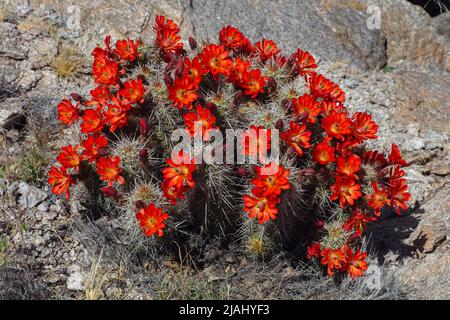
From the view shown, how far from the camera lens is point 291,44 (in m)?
5.04

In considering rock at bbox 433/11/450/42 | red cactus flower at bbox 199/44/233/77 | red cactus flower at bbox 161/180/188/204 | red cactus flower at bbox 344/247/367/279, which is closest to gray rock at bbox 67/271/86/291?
red cactus flower at bbox 161/180/188/204

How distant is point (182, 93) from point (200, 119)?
184 millimetres

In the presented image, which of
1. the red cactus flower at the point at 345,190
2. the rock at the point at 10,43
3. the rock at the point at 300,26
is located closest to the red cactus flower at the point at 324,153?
the red cactus flower at the point at 345,190

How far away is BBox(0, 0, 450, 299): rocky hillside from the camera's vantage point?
133 inches

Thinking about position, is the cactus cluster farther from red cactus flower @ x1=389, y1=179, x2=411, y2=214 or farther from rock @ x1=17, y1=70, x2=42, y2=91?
rock @ x1=17, y1=70, x2=42, y2=91

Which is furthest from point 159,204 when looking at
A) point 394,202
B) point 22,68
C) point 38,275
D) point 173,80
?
point 22,68

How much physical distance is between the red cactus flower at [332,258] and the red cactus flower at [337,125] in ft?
2.14

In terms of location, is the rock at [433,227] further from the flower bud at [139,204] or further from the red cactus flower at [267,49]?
the flower bud at [139,204]

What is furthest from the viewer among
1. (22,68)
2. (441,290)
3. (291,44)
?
(291,44)

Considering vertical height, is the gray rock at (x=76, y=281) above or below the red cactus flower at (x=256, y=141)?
below

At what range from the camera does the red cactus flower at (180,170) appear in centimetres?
291

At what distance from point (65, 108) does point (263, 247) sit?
1460 millimetres

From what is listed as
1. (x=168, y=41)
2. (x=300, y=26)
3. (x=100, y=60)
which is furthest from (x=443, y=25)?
(x=100, y=60)

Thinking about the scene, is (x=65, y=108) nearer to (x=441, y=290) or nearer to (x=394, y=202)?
(x=394, y=202)
